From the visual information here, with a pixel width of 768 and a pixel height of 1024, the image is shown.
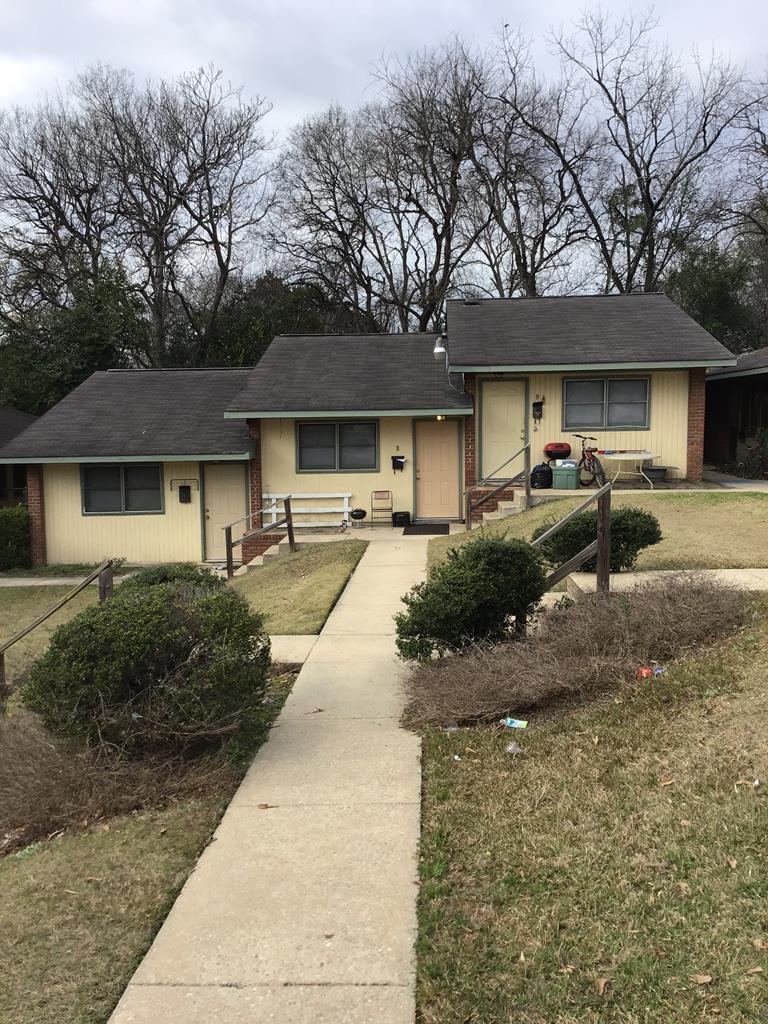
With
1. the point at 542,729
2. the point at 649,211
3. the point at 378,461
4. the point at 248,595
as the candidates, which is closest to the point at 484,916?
the point at 542,729

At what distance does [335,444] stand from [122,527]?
5.39 metres

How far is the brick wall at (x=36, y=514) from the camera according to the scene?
1839cm

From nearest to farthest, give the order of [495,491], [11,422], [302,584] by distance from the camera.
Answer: [302,584] < [495,491] < [11,422]

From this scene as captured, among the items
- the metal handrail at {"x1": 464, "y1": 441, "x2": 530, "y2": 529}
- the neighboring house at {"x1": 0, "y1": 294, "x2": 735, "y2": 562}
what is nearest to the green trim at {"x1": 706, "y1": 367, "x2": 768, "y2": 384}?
the neighboring house at {"x1": 0, "y1": 294, "x2": 735, "y2": 562}

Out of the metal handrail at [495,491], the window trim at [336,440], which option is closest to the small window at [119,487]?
the window trim at [336,440]

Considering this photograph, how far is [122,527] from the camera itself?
729 inches

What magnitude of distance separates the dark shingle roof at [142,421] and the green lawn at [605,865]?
45.3 feet

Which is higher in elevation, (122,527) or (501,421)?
(501,421)

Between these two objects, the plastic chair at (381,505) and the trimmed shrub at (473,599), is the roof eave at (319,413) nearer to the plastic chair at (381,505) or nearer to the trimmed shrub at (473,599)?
the plastic chair at (381,505)

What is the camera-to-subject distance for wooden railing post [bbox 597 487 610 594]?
24.1 feet

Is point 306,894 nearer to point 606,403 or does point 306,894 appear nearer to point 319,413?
point 319,413

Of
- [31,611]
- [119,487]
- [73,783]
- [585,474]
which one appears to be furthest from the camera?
[119,487]

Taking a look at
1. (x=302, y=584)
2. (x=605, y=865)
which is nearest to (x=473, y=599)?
(x=605, y=865)

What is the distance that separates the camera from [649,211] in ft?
118
